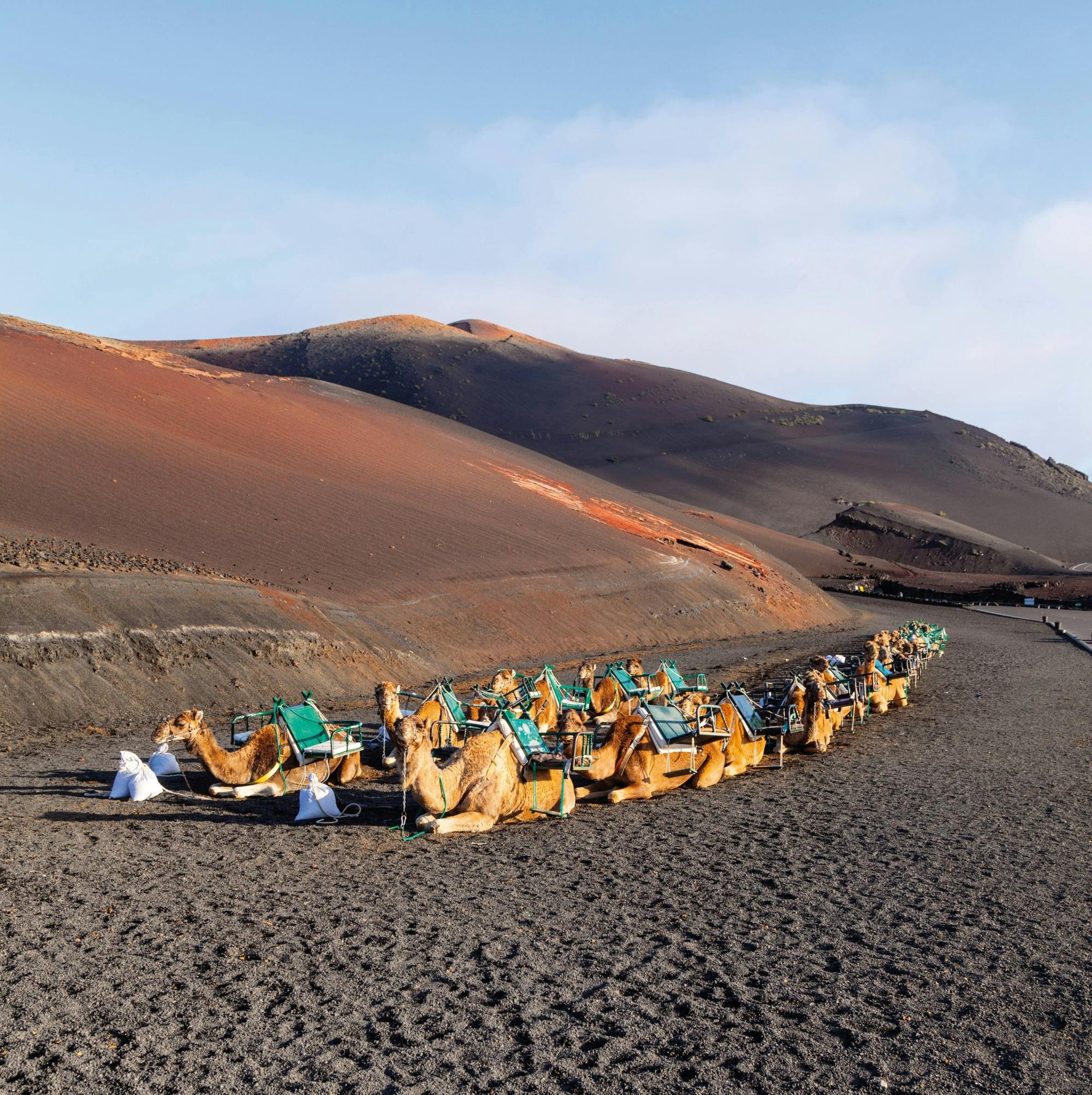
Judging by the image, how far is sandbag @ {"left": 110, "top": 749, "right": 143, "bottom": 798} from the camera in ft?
34.9

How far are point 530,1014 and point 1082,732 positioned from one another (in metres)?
13.3

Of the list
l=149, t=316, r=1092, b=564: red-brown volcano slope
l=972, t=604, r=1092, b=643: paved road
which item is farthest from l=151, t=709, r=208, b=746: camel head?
l=149, t=316, r=1092, b=564: red-brown volcano slope

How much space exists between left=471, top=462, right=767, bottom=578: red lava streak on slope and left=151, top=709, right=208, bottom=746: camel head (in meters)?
35.7

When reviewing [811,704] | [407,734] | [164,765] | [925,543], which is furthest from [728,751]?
[925,543]

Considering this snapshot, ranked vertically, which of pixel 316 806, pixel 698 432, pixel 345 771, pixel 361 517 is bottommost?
pixel 345 771

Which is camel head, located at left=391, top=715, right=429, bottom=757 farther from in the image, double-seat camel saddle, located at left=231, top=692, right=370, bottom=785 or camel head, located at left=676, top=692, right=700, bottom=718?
camel head, located at left=676, top=692, right=700, bottom=718

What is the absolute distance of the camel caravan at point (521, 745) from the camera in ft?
32.2

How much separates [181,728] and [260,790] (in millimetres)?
1094

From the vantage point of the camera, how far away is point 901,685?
777 inches

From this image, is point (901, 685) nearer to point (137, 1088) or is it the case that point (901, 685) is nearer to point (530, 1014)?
point (530, 1014)

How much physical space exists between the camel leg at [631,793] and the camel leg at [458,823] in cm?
171

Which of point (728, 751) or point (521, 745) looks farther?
point (728, 751)

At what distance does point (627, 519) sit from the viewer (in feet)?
161

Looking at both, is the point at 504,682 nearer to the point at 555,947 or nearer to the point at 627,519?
the point at 555,947
